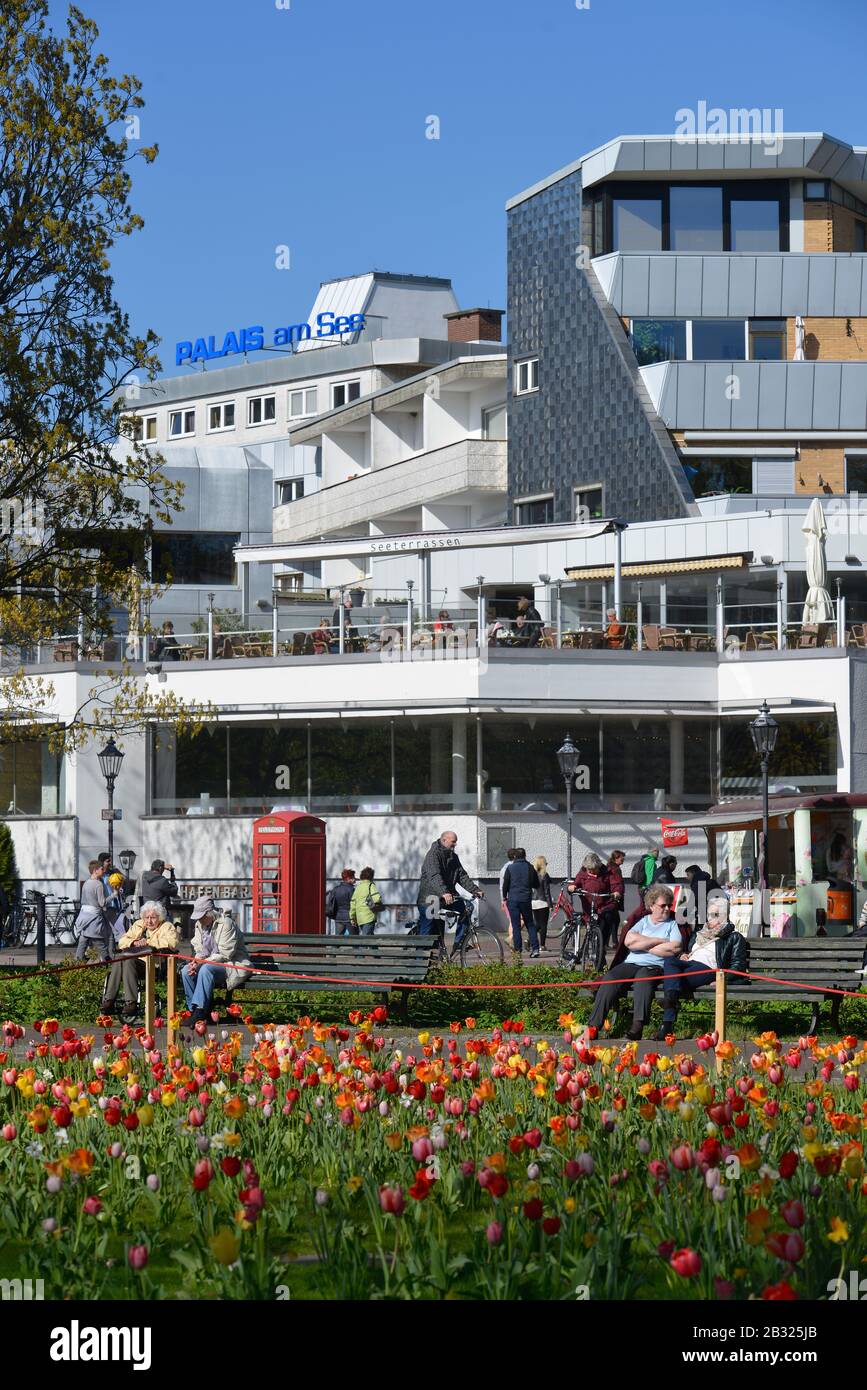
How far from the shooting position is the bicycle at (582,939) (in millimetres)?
25250

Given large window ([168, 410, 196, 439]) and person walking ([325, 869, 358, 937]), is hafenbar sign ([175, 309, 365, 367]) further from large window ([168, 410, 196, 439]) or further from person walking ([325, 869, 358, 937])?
person walking ([325, 869, 358, 937])

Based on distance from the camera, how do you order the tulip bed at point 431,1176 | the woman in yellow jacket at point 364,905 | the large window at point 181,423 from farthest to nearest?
1. the large window at point 181,423
2. the woman in yellow jacket at point 364,905
3. the tulip bed at point 431,1176

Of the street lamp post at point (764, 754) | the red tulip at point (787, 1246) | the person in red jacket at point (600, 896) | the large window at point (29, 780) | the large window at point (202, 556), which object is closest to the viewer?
the red tulip at point (787, 1246)

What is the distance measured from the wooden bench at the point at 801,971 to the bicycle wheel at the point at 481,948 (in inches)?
303

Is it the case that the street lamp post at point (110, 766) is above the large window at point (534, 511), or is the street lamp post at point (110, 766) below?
below

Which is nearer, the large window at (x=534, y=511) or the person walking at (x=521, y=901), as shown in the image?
the person walking at (x=521, y=901)

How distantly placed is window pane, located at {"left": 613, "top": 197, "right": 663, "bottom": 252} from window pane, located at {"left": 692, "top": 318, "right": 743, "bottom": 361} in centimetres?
259

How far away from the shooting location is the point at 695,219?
176ft

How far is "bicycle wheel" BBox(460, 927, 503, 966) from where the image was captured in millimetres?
28562

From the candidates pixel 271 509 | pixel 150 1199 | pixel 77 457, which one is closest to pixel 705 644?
pixel 77 457

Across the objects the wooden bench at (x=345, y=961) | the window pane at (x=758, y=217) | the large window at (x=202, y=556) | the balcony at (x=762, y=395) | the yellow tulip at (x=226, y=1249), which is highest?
the window pane at (x=758, y=217)

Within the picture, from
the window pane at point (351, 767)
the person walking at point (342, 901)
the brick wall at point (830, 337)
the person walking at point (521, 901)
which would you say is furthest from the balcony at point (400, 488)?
the person walking at point (521, 901)

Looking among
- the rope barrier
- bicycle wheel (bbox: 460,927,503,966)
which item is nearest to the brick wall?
bicycle wheel (bbox: 460,927,503,966)

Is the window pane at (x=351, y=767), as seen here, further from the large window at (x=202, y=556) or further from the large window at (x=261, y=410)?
the large window at (x=261, y=410)
